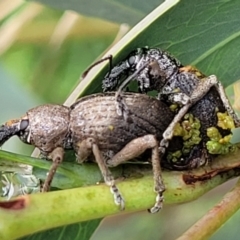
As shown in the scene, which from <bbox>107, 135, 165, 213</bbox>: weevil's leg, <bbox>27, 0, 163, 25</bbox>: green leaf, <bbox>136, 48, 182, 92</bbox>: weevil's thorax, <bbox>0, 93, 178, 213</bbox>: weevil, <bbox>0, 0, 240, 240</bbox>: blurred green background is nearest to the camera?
<bbox>107, 135, 165, 213</bbox>: weevil's leg

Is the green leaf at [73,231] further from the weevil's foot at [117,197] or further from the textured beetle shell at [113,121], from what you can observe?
the weevil's foot at [117,197]

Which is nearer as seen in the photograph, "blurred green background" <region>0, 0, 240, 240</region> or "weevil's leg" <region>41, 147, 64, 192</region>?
"weevil's leg" <region>41, 147, 64, 192</region>

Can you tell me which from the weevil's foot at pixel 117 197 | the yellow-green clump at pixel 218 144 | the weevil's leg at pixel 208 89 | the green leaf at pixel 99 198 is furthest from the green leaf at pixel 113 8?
the weevil's foot at pixel 117 197

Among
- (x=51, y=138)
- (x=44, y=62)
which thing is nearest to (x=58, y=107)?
(x=51, y=138)

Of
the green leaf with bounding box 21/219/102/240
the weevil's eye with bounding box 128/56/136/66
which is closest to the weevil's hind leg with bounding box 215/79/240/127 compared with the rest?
the weevil's eye with bounding box 128/56/136/66

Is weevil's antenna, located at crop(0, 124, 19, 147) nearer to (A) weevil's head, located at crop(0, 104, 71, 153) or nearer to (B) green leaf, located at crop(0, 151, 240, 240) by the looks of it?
(A) weevil's head, located at crop(0, 104, 71, 153)

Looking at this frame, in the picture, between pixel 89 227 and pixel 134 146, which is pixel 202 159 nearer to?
pixel 134 146
